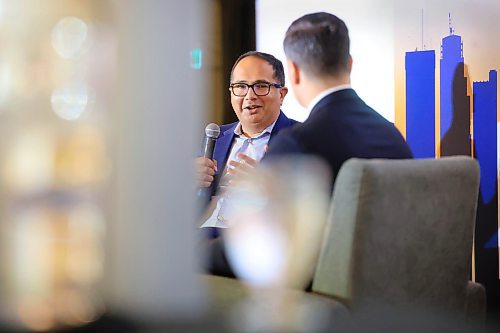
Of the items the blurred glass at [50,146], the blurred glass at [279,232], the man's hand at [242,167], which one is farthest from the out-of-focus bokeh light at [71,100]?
the man's hand at [242,167]

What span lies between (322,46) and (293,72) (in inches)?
4.4

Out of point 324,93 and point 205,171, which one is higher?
point 324,93

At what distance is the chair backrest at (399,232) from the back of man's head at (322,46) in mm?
452

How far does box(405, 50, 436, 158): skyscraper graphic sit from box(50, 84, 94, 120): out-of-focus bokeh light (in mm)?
2787

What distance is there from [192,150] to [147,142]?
0.03m

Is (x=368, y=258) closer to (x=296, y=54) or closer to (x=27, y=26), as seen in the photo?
(x=296, y=54)

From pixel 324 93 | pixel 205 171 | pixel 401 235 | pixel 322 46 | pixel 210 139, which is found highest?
pixel 322 46

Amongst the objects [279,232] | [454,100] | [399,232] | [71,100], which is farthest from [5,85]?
[454,100]

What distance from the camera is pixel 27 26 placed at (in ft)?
1.22

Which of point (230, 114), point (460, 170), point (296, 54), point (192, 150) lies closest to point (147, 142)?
point (192, 150)

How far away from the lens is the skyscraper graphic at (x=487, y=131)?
2.96 metres

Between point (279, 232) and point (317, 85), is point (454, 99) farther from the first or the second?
point (279, 232)

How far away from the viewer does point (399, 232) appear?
1.51 meters

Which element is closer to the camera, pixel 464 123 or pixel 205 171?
pixel 205 171
